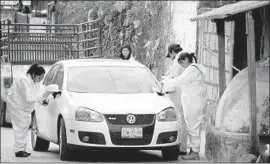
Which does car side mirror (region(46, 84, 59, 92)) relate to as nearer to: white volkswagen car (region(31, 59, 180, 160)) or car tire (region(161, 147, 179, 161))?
white volkswagen car (region(31, 59, 180, 160))

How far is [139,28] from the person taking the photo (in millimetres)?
23703

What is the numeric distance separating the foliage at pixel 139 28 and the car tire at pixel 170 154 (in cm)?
908

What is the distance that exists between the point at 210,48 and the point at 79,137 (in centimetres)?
759

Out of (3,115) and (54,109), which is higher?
(54,109)

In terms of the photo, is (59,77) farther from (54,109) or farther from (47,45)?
(47,45)

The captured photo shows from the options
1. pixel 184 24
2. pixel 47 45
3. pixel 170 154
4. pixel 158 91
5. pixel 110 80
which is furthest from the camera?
pixel 47 45

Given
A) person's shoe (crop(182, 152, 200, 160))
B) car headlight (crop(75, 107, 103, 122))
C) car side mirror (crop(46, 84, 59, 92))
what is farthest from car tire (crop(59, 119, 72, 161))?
person's shoe (crop(182, 152, 200, 160))

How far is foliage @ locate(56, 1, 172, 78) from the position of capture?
22.3 m

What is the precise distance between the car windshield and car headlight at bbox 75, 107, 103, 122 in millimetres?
910

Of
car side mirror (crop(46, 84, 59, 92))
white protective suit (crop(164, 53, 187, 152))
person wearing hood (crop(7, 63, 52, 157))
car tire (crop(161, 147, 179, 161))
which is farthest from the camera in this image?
white protective suit (crop(164, 53, 187, 152))

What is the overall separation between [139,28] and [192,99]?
418 inches

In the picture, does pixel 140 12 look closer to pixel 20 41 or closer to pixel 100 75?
pixel 20 41

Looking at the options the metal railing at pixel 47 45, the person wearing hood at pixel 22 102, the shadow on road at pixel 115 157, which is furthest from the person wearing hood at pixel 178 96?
the metal railing at pixel 47 45

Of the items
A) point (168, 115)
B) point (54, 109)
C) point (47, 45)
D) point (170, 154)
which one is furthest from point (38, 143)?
point (47, 45)
